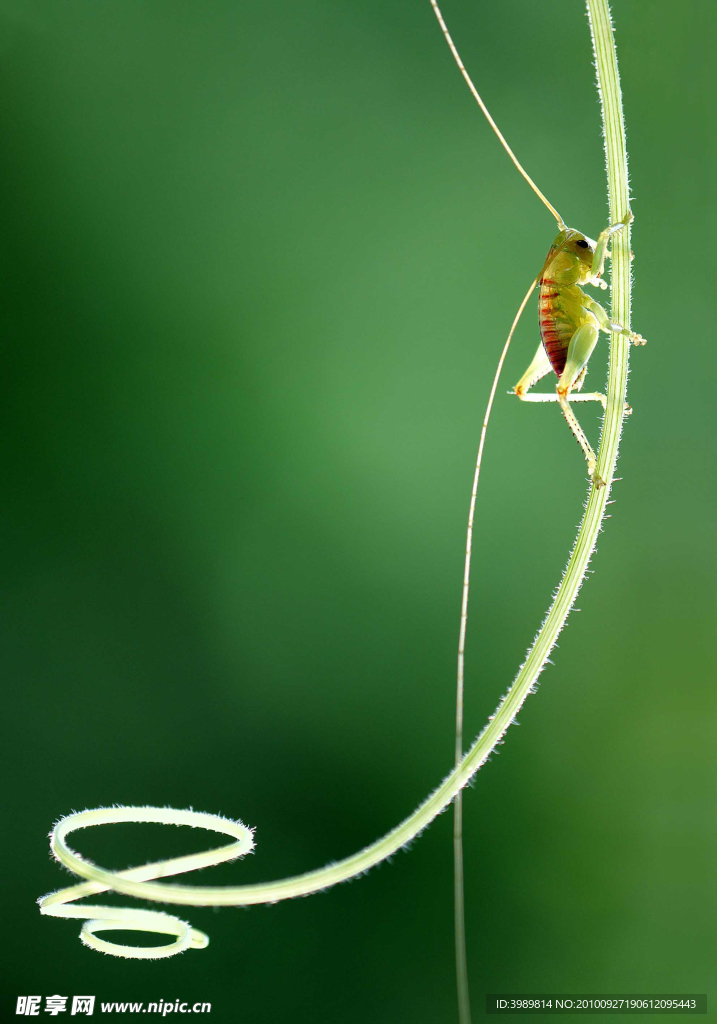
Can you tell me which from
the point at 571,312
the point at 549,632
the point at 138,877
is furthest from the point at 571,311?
the point at 138,877

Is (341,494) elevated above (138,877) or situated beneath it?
elevated above

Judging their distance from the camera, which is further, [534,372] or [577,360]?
[534,372]

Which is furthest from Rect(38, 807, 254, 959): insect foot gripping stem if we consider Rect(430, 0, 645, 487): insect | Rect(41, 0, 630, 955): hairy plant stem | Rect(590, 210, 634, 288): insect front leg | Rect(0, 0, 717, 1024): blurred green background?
Rect(0, 0, 717, 1024): blurred green background

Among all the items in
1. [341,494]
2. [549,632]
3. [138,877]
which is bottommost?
[138,877]

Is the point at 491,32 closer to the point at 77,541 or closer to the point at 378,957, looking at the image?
the point at 77,541

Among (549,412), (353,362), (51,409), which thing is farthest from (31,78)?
(549,412)

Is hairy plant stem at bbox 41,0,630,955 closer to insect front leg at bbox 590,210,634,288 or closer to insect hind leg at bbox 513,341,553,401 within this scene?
insect front leg at bbox 590,210,634,288

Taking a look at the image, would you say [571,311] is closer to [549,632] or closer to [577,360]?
[577,360]
